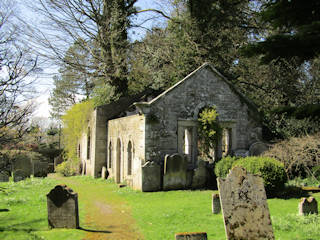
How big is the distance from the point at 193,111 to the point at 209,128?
3.76 ft

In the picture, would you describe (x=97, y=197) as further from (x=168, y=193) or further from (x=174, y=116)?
(x=174, y=116)

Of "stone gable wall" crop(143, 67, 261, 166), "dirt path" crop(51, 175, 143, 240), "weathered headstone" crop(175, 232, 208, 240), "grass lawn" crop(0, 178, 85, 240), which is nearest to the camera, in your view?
"weathered headstone" crop(175, 232, 208, 240)

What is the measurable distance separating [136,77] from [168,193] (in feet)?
43.9

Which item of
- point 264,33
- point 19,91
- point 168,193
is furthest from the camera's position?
point 264,33

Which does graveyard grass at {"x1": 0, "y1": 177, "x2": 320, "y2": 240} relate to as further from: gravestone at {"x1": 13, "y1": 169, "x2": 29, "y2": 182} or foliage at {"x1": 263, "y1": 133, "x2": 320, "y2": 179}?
gravestone at {"x1": 13, "y1": 169, "x2": 29, "y2": 182}

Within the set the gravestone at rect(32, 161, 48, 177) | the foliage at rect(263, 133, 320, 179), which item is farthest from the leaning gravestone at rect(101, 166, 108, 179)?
the foliage at rect(263, 133, 320, 179)

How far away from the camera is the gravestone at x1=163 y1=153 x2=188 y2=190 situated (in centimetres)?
1418

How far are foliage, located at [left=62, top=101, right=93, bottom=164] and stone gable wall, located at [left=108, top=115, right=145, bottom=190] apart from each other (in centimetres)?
511

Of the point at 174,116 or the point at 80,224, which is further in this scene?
the point at 174,116

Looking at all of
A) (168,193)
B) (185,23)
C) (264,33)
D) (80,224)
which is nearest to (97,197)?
(168,193)

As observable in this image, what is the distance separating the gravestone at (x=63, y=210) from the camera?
27.3ft

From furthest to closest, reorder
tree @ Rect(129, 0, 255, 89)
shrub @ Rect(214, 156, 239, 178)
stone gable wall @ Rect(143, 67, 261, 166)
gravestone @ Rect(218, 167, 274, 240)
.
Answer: tree @ Rect(129, 0, 255, 89) → stone gable wall @ Rect(143, 67, 261, 166) → shrub @ Rect(214, 156, 239, 178) → gravestone @ Rect(218, 167, 274, 240)

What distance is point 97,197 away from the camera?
13562 mm

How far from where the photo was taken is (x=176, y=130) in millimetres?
15266
